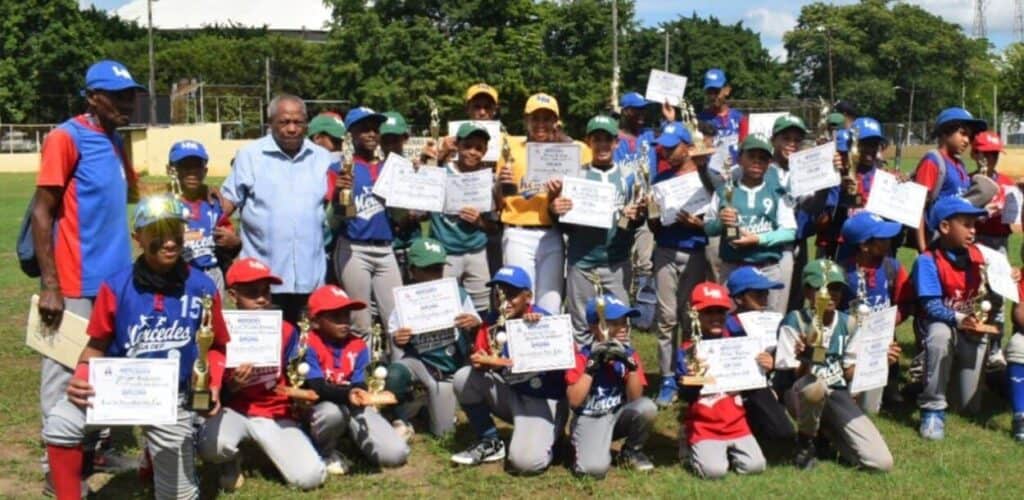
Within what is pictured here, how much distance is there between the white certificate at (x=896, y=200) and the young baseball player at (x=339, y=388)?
13.2ft

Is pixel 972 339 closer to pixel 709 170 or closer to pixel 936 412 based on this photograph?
pixel 936 412

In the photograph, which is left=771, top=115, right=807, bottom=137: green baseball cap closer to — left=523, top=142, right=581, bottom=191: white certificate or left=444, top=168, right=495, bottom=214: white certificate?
left=523, top=142, right=581, bottom=191: white certificate

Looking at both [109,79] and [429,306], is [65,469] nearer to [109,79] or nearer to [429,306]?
[109,79]

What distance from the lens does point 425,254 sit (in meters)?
7.31

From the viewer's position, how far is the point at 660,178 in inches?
323

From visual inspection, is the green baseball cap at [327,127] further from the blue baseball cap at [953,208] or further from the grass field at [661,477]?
the blue baseball cap at [953,208]

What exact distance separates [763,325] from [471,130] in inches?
107

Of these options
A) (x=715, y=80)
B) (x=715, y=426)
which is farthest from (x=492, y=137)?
(x=715, y=426)

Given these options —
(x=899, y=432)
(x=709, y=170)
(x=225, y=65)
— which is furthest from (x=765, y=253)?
(x=225, y=65)

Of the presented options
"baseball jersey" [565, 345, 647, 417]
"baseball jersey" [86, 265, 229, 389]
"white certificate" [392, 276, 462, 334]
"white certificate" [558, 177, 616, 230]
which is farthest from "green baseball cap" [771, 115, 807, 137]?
"baseball jersey" [86, 265, 229, 389]

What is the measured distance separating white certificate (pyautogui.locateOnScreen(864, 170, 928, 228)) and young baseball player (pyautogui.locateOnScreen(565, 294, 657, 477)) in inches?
95.9

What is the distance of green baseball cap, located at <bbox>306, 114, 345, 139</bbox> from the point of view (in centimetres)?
862

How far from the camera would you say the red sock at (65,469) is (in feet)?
17.3

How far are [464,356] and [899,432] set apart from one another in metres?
3.24
